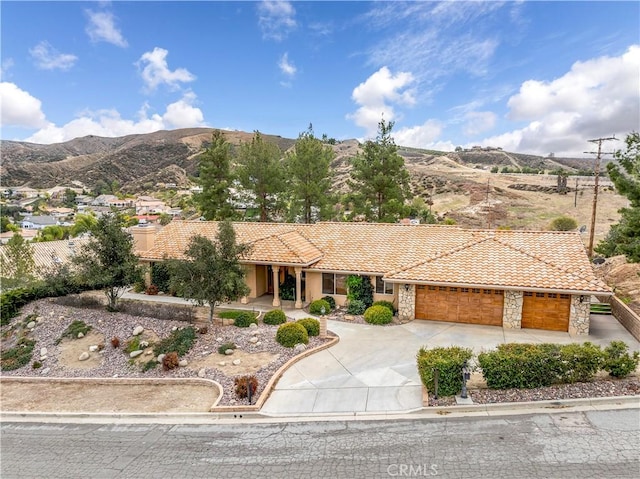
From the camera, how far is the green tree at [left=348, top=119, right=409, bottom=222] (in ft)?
108

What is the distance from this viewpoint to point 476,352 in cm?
1524

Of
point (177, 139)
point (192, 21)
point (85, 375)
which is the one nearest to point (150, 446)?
point (85, 375)

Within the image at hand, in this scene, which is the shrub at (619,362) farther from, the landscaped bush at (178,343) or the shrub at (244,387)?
the landscaped bush at (178,343)

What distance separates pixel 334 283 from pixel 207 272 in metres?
7.41

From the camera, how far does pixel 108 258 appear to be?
2025cm

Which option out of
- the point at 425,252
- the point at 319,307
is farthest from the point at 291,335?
the point at 425,252

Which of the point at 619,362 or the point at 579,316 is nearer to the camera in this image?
the point at 619,362

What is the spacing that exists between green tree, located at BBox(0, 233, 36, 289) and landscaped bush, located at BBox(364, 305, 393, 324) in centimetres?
2358

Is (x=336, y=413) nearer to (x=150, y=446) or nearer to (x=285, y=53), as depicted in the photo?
(x=150, y=446)

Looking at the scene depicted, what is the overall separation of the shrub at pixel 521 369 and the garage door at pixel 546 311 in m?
6.39

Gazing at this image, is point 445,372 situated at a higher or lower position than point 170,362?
higher

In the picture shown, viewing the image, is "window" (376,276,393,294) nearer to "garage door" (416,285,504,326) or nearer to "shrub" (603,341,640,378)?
"garage door" (416,285,504,326)

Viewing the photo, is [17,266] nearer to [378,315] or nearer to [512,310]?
[378,315]

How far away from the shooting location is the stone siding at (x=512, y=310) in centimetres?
1783
